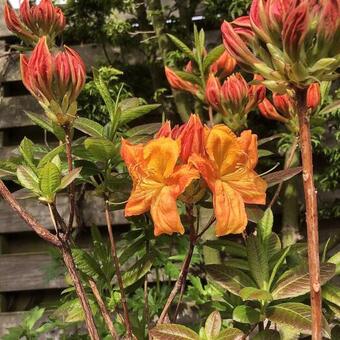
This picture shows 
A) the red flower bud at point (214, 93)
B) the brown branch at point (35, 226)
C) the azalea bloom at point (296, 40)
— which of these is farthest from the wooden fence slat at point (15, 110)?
the azalea bloom at point (296, 40)

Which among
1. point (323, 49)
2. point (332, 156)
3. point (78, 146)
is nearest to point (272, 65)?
point (323, 49)

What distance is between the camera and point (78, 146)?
0.93 m

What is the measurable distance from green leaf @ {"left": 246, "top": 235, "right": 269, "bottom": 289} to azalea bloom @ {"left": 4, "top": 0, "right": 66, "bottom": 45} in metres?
0.53

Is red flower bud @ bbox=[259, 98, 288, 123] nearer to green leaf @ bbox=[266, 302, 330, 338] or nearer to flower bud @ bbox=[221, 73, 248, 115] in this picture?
flower bud @ bbox=[221, 73, 248, 115]

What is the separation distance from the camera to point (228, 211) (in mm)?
647

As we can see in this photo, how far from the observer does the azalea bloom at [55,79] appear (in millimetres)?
760

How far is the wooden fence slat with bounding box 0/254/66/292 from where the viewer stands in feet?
7.13

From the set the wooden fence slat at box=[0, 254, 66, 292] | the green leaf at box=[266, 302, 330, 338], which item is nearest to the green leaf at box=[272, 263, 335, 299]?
the green leaf at box=[266, 302, 330, 338]

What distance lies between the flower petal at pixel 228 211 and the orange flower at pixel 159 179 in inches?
1.4

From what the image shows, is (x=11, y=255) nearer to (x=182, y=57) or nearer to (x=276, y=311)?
(x=182, y=57)

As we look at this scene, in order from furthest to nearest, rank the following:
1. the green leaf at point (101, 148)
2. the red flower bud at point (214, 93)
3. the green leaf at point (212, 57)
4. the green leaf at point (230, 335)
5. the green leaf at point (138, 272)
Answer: the green leaf at point (212, 57) < the red flower bud at point (214, 93) < the green leaf at point (138, 272) < the green leaf at point (101, 148) < the green leaf at point (230, 335)

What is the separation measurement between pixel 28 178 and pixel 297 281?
39 centimetres

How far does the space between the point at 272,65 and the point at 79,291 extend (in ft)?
1.32

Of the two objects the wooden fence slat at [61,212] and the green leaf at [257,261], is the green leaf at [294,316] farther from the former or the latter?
the wooden fence slat at [61,212]
